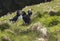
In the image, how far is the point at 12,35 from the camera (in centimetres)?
1897

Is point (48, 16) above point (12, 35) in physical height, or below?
above

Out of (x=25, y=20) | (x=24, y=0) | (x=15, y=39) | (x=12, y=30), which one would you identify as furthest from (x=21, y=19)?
(x=24, y=0)

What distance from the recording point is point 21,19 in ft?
112

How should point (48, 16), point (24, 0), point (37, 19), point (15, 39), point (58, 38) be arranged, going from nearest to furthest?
point (15, 39) → point (58, 38) → point (37, 19) → point (48, 16) → point (24, 0)

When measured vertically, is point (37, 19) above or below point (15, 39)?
above

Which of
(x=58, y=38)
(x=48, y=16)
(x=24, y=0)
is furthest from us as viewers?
(x=24, y=0)

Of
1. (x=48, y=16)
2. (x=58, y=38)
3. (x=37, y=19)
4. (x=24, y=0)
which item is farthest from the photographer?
(x=24, y=0)

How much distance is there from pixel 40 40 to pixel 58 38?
195 cm

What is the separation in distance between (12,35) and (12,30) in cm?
146

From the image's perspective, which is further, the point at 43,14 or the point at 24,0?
the point at 24,0

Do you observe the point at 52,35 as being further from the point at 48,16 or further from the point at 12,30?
the point at 48,16

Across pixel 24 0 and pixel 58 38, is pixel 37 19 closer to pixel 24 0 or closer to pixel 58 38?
pixel 58 38

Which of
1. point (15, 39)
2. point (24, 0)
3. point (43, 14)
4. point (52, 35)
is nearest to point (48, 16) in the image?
point (43, 14)

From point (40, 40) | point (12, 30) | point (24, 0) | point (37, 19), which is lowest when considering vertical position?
point (40, 40)
